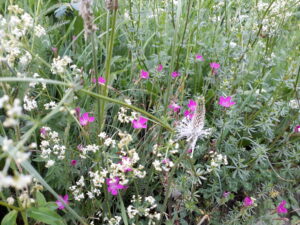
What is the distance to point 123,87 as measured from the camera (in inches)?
76.7

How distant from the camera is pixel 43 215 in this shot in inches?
41.0

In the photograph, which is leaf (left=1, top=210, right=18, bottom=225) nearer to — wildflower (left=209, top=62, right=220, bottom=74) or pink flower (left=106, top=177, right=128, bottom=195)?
pink flower (left=106, top=177, right=128, bottom=195)

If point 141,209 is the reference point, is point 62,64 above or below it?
above

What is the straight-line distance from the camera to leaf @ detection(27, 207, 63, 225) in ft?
3.39

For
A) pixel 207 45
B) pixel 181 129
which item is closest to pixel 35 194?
pixel 181 129

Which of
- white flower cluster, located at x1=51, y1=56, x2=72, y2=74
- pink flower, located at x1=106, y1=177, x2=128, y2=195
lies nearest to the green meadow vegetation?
pink flower, located at x1=106, y1=177, x2=128, y2=195

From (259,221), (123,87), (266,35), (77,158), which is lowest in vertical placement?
(259,221)

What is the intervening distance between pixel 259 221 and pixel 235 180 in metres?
0.22

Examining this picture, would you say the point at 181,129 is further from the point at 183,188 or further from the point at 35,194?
the point at 35,194

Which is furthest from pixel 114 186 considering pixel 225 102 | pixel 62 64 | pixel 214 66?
pixel 214 66

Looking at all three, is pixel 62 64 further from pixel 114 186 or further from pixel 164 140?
pixel 164 140

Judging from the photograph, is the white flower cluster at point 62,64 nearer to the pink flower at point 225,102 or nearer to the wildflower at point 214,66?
the pink flower at point 225,102

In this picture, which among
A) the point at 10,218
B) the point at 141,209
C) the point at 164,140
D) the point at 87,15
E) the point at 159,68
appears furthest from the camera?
the point at 159,68

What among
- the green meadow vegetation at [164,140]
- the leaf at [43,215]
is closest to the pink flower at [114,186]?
the green meadow vegetation at [164,140]
